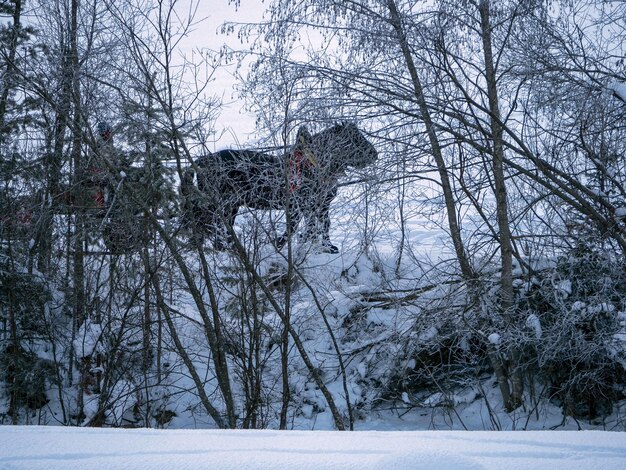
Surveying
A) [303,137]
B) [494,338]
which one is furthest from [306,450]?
[303,137]

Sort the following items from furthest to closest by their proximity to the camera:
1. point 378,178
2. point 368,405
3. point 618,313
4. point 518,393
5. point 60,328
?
point 60,328
point 368,405
point 518,393
point 378,178
point 618,313

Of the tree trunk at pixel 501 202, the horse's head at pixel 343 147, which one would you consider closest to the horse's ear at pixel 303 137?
the horse's head at pixel 343 147

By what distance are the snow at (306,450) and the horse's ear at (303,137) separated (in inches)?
211

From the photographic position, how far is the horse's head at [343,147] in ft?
23.6

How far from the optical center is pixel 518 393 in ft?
24.8

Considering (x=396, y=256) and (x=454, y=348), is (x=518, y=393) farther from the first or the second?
(x=396, y=256)

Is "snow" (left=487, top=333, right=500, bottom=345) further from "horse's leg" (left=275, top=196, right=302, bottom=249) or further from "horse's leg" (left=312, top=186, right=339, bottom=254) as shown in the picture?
"horse's leg" (left=275, top=196, right=302, bottom=249)

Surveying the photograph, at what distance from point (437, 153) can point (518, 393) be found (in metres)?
3.03

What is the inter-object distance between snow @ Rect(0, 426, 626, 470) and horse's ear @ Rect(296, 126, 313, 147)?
17.5ft

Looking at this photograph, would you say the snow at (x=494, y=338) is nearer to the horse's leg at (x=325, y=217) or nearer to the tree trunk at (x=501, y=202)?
the tree trunk at (x=501, y=202)

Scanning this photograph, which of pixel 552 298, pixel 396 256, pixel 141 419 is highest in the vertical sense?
pixel 396 256

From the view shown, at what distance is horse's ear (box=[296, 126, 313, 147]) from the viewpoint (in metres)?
7.30

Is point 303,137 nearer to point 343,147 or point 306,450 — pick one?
point 343,147

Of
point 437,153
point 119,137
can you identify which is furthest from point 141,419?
point 437,153
